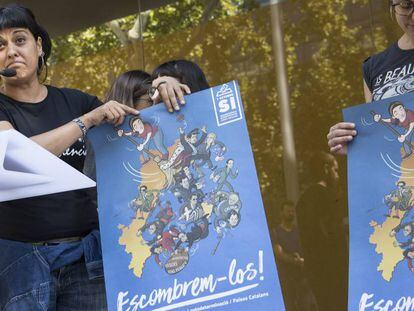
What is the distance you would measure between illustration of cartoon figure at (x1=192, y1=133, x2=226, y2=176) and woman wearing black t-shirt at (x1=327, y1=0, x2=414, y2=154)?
0.34 meters

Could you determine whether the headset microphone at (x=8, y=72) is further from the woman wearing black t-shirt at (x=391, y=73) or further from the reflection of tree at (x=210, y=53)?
the reflection of tree at (x=210, y=53)

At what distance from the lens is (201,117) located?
2301mm

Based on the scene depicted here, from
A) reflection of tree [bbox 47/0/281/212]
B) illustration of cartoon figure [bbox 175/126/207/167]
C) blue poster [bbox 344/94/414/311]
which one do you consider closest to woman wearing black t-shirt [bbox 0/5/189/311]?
illustration of cartoon figure [bbox 175/126/207/167]

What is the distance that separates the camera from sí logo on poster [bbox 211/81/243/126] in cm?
224

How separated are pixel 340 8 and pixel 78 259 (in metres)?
3.05

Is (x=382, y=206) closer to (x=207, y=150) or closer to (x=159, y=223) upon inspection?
(x=207, y=150)

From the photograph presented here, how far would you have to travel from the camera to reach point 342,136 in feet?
7.36

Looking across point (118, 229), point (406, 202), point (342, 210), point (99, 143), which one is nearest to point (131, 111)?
point (99, 143)

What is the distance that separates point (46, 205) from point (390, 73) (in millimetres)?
1157

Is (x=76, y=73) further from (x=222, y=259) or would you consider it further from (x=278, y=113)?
(x=222, y=259)

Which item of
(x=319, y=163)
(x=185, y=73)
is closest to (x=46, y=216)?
(x=185, y=73)

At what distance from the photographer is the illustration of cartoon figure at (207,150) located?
7.39 feet

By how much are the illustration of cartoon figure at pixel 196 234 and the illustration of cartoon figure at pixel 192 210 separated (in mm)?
16

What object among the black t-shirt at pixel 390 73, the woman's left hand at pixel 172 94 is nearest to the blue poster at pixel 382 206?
the black t-shirt at pixel 390 73
